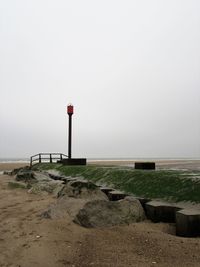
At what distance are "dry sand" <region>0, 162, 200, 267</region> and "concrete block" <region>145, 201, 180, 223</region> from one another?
0.69ft

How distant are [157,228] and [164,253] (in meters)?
1.66

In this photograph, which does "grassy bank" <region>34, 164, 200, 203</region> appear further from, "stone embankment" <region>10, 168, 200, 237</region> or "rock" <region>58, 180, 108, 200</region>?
"rock" <region>58, 180, 108, 200</region>

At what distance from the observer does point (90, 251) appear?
17.0 ft

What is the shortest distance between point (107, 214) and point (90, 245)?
140 centimetres

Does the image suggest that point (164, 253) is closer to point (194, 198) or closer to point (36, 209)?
point (194, 198)

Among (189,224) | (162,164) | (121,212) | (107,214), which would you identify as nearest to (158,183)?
(121,212)

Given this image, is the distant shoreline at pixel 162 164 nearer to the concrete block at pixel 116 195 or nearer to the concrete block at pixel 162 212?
the concrete block at pixel 116 195

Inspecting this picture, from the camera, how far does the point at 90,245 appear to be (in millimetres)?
5469

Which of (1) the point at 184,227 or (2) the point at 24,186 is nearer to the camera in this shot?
(1) the point at 184,227

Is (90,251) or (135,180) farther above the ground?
(135,180)

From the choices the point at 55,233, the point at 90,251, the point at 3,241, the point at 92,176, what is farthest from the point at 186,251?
the point at 92,176

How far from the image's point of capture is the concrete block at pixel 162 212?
693cm

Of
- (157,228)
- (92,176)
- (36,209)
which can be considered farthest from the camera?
(92,176)

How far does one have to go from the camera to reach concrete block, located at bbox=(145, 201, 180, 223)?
22.7ft
